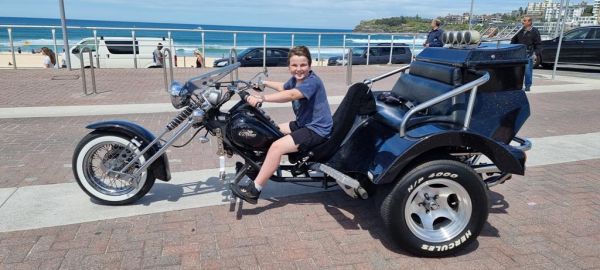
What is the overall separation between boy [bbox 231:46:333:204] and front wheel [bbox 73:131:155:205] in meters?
0.93

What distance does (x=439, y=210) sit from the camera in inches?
129

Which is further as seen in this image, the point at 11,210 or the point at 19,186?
the point at 19,186

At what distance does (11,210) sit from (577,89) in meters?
12.9

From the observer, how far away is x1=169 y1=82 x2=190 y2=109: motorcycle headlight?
11.9 feet

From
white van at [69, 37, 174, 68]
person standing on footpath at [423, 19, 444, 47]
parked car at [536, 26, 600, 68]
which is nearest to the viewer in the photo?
person standing on footpath at [423, 19, 444, 47]

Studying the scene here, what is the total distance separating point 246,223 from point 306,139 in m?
0.85

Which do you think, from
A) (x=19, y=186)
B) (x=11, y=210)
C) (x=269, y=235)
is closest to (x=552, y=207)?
(x=269, y=235)

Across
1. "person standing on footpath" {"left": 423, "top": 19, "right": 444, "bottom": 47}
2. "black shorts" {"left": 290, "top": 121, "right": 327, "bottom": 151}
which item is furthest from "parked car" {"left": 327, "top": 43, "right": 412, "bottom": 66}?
"black shorts" {"left": 290, "top": 121, "right": 327, "bottom": 151}

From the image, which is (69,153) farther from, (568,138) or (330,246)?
(568,138)

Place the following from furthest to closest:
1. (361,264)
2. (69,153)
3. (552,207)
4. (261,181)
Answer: (69,153), (552,207), (261,181), (361,264)

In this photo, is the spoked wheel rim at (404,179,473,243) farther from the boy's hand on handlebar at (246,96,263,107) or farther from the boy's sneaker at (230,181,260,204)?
the boy's hand on handlebar at (246,96,263,107)

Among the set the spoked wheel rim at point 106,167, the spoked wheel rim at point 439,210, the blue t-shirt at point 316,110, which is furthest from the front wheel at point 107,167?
the spoked wheel rim at point 439,210

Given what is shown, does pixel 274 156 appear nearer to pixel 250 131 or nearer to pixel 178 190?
pixel 250 131

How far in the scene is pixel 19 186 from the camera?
435 centimetres
